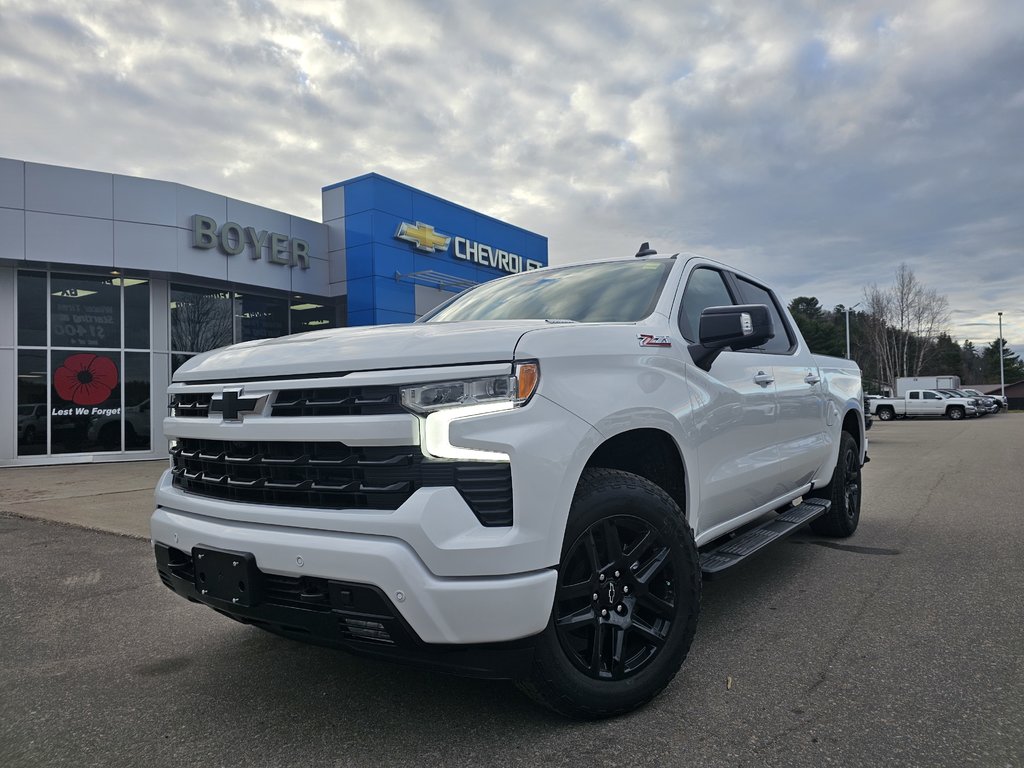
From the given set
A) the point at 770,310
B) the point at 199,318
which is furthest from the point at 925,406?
the point at 770,310

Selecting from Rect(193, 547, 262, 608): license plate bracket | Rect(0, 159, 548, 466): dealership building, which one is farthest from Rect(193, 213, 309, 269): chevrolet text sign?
Result: Rect(193, 547, 262, 608): license plate bracket

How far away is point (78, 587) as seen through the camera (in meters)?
4.57

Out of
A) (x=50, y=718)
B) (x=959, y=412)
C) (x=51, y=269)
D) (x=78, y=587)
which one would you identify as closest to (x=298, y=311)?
(x=51, y=269)

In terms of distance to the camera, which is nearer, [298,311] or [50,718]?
[50,718]

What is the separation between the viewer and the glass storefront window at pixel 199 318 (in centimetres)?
1595

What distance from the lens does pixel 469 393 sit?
86.2 inches

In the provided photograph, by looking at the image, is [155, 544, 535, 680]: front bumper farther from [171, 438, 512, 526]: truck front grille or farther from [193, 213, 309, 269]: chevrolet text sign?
[193, 213, 309, 269]: chevrolet text sign

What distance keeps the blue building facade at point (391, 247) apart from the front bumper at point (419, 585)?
15.4 metres

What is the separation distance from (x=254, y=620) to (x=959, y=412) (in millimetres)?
41629

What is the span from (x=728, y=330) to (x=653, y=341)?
1.10ft

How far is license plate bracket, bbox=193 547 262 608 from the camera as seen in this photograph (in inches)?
90.7

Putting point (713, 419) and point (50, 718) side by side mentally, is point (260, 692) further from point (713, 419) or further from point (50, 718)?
point (713, 419)

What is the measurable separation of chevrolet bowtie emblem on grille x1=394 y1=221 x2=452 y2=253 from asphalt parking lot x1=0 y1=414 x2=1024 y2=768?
46.5 feet

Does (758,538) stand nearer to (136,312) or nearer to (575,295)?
(575,295)
